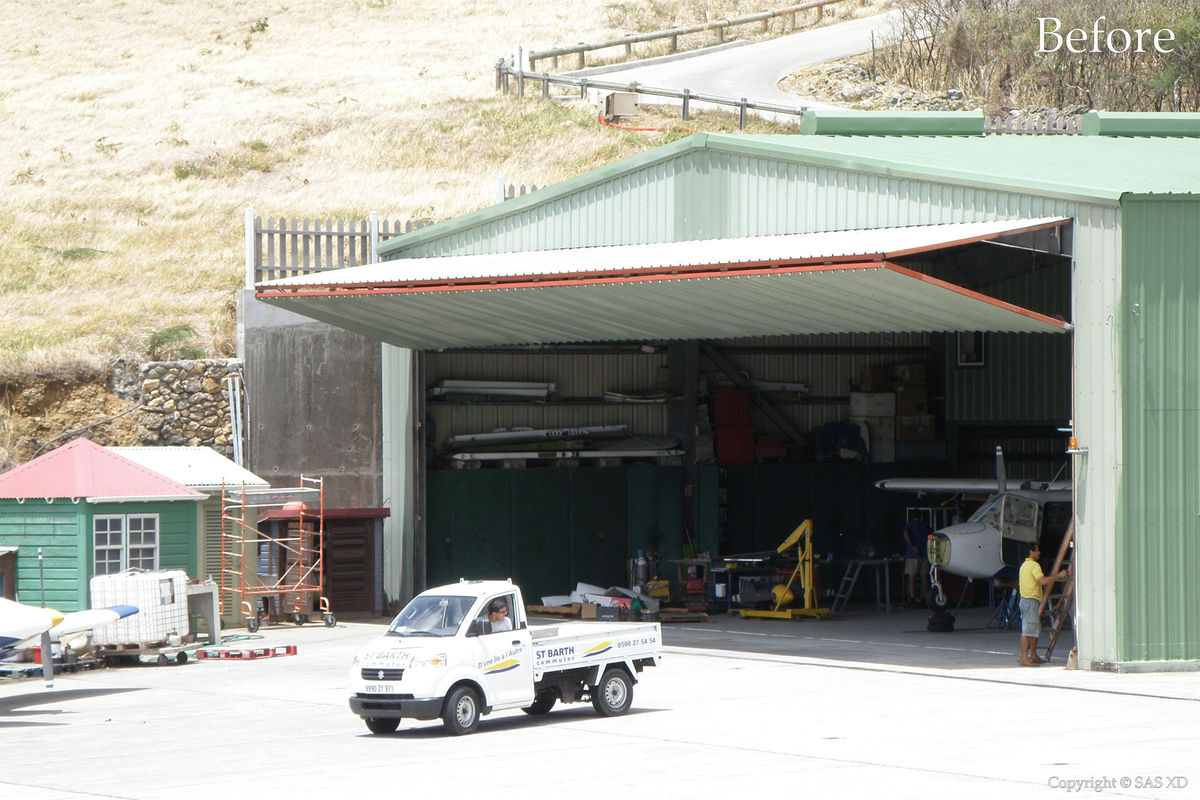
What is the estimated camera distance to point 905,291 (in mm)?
19906

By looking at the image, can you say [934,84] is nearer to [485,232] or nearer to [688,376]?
[688,376]

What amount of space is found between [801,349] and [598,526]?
20.8 feet

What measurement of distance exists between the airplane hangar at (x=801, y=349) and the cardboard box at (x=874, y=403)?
0.07m

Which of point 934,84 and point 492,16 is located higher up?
point 492,16

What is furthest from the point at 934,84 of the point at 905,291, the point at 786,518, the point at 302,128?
the point at 905,291

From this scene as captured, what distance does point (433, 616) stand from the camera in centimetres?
1592

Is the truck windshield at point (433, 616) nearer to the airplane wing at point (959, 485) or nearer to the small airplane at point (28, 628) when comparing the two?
the small airplane at point (28, 628)

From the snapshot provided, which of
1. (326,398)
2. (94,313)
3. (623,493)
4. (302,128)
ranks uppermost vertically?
(302,128)

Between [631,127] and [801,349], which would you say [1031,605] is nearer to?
[801,349]

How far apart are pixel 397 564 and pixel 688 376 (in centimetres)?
785

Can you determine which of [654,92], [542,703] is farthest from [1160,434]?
[654,92]

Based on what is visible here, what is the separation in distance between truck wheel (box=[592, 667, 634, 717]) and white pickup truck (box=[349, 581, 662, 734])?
1 centimetres

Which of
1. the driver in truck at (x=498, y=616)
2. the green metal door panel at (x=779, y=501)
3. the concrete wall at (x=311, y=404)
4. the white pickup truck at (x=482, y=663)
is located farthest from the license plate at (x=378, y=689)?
the green metal door panel at (x=779, y=501)

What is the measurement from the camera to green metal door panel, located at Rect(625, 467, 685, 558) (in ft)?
105
